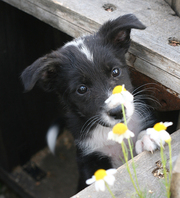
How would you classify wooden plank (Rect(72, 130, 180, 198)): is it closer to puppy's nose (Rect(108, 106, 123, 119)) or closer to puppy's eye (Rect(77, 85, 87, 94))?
puppy's nose (Rect(108, 106, 123, 119))

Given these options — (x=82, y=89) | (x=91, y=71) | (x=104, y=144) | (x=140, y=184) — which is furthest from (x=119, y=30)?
(x=140, y=184)

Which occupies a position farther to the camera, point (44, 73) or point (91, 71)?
point (44, 73)

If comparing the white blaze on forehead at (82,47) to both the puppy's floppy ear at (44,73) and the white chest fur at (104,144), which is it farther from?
the white chest fur at (104,144)

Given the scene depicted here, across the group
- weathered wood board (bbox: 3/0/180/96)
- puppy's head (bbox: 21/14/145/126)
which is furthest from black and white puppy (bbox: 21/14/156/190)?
weathered wood board (bbox: 3/0/180/96)

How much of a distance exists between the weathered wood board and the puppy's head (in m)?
0.14

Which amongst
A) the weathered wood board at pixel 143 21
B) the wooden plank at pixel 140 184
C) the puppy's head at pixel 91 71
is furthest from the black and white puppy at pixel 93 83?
the wooden plank at pixel 140 184

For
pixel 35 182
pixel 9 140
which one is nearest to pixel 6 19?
pixel 9 140

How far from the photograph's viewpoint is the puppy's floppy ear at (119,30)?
2079mm

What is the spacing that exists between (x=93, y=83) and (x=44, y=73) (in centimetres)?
48

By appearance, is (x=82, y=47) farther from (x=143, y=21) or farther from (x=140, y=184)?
(x=140, y=184)

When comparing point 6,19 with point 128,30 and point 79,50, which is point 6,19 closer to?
point 79,50

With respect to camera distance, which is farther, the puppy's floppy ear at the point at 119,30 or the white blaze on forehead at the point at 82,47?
the white blaze on forehead at the point at 82,47

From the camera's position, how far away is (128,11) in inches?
97.3

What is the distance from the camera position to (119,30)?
7.38 feet
